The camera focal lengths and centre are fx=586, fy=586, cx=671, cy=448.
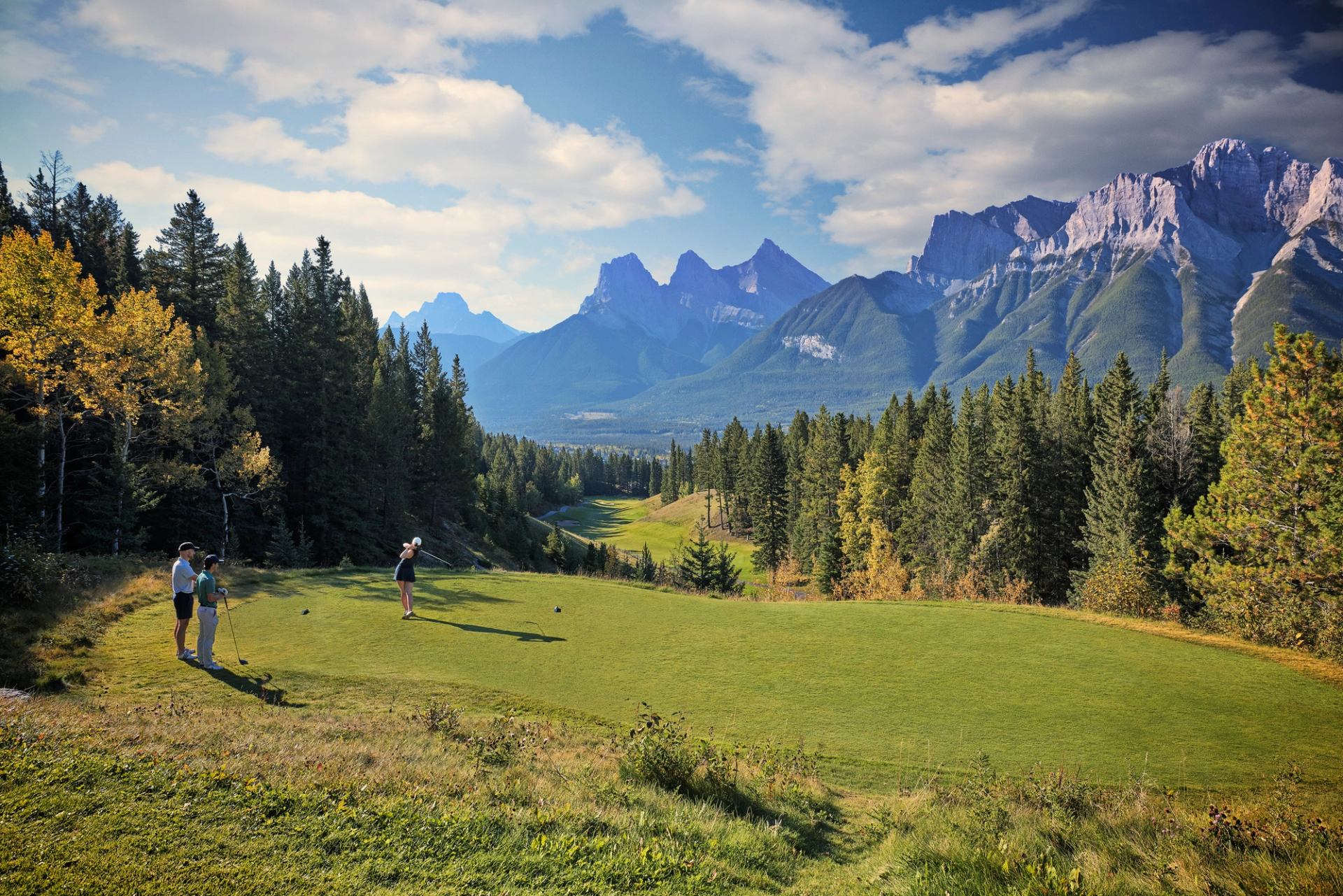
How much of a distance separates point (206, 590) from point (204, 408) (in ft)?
68.4

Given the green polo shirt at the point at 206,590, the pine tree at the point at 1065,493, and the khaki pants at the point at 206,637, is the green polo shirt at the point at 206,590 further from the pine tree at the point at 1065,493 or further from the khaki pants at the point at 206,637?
the pine tree at the point at 1065,493

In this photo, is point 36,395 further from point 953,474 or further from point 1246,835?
point 953,474

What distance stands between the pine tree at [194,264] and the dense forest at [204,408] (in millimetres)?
99

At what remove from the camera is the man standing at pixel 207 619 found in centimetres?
1181

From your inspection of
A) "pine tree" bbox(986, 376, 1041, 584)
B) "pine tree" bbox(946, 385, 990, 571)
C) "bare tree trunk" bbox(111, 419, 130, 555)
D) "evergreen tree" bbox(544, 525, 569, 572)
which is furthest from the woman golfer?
"evergreen tree" bbox(544, 525, 569, 572)

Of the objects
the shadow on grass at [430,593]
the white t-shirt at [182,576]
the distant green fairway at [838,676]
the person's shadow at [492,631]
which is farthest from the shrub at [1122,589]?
the white t-shirt at [182,576]

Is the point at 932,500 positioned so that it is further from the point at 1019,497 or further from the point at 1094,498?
the point at 1094,498

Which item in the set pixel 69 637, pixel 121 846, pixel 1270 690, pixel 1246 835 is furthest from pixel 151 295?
pixel 1270 690

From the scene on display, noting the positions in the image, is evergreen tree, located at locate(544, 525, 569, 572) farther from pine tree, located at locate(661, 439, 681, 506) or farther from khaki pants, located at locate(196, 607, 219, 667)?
pine tree, located at locate(661, 439, 681, 506)

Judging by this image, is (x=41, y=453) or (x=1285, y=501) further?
(x=1285, y=501)

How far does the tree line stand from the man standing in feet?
83.0

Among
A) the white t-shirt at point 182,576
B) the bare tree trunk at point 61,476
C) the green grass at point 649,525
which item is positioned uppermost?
the bare tree trunk at point 61,476

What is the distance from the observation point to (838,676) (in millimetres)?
12375

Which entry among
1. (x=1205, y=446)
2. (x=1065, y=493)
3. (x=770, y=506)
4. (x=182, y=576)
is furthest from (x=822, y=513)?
(x=182, y=576)
